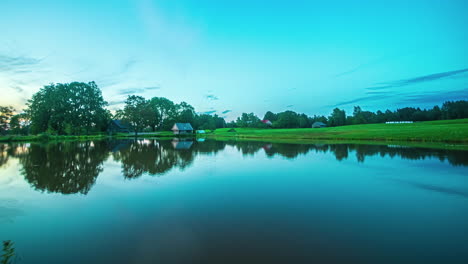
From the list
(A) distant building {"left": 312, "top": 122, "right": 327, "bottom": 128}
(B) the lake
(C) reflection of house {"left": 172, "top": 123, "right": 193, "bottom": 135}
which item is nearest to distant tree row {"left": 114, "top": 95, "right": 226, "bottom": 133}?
(C) reflection of house {"left": 172, "top": 123, "right": 193, "bottom": 135}

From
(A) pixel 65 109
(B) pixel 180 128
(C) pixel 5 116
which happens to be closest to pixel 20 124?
(C) pixel 5 116

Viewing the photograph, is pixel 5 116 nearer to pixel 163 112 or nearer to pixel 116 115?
pixel 116 115

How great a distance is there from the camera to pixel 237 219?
5.61 metres

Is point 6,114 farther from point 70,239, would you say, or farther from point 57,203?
point 70,239

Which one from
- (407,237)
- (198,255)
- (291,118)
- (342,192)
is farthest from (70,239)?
(291,118)

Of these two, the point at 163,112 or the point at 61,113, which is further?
the point at 163,112

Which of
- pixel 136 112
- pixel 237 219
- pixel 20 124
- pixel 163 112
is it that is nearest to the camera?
pixel 237 219

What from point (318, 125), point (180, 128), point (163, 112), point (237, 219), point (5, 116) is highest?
point (163, 112)

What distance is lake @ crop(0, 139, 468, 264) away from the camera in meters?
4.03

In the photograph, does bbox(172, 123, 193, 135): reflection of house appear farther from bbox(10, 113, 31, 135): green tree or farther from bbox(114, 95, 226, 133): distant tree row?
bbox(10, 113, 31, 135): green tree

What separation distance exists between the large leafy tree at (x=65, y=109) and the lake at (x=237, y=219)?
54.5m

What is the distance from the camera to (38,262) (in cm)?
384

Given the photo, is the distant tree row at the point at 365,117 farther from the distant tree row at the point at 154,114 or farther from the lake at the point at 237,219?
the lake at the point at 237,219

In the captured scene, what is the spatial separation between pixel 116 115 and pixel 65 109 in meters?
22.2
